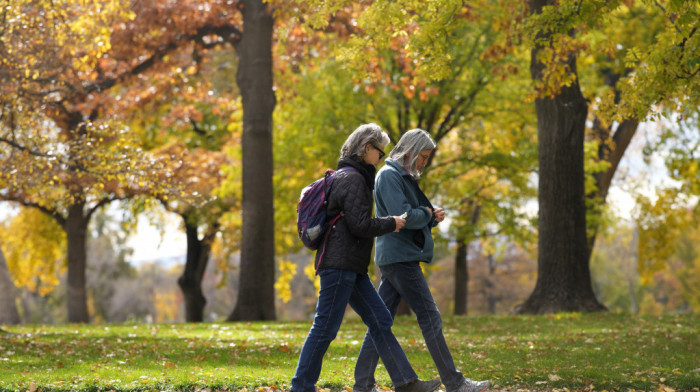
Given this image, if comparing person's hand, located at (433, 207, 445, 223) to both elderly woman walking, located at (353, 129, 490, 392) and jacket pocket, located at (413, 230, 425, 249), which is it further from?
jacket pocket, located at (413, 230, 425, 249)

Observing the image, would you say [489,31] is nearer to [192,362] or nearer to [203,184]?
[203,184]

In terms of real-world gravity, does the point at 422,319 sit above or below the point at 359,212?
below

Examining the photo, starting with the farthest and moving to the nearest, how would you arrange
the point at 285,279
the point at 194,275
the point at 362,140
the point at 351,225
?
the point at 285,279
the point at 194,275
the point at 362,140
the point at 351,225

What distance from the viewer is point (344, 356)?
352 inches

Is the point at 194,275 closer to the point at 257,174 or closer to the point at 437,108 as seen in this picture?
the point at 437,108

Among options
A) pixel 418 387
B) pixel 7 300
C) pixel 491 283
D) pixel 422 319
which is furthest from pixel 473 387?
pixel 491 283

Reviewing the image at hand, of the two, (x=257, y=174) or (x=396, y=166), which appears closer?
(x=396, y=166)

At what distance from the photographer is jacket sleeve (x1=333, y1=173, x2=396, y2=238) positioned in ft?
17.7

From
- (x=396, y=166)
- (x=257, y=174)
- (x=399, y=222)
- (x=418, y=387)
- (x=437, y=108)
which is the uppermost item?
(x=437, y=108)

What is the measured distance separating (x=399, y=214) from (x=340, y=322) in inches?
36.3

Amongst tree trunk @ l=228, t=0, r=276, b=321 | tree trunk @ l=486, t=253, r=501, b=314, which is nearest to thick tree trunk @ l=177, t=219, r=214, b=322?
tree trunk @ l=228, t=0, r=276, b=321

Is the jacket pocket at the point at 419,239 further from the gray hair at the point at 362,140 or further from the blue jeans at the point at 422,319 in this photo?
the gray hair at the point at 362,140

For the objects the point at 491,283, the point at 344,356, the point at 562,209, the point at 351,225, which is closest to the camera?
the point at 351,225

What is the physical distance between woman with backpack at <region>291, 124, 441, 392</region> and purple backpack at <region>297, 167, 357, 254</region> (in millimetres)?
50
